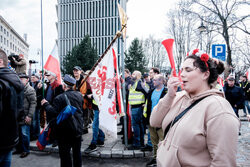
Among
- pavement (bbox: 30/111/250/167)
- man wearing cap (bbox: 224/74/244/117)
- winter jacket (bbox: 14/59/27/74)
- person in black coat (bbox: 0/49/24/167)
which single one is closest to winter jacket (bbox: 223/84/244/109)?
man wearing cap (bbox: 224/74/244/117)

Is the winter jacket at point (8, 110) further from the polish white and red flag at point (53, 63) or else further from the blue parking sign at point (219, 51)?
the blue parking sign at point (219, 51)

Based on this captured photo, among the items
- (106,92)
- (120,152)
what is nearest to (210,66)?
(106,92)

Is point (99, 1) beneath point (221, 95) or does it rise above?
above

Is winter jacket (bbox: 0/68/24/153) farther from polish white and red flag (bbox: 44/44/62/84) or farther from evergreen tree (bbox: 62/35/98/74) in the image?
evergreen tree (bbox: 62/35/98/74)

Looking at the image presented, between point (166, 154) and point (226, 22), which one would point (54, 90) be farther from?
point (226, 22)

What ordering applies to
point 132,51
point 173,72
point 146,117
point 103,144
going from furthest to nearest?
point 132,51 → point 103,144 → point 146,117 → point 173,72

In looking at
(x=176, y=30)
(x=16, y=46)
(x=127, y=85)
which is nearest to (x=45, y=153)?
(x=127, y=85)

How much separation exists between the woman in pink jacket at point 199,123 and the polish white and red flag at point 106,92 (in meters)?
2.59

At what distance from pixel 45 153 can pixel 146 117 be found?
2.85 metres

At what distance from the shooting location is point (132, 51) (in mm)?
52000

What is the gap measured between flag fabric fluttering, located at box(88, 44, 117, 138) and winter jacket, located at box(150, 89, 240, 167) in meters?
2.71

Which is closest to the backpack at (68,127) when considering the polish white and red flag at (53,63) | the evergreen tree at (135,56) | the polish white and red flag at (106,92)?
the polish white and red flag at (106,92)

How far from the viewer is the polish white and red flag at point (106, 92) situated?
443cm

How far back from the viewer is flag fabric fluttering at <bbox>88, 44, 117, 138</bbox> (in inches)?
174
